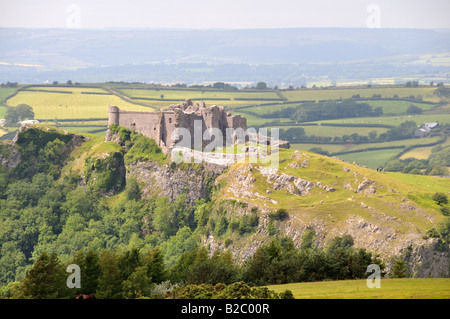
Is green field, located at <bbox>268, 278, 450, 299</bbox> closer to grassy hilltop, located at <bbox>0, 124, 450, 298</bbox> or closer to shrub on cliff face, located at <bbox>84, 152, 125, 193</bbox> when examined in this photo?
Result: grassy hilltop, located at <bbox>0, 124, 450, 298</bbox>

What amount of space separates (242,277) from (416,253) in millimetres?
18956

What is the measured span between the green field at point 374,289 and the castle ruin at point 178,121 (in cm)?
4344

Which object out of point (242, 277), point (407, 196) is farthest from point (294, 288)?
point (407, 196)

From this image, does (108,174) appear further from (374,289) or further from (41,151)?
(374,289)

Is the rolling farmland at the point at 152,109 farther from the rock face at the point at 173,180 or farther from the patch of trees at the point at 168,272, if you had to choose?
the patch of trees at the point at 168,272

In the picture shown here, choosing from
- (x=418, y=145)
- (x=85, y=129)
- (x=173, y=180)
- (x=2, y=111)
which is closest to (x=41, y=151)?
(x=173, y=180)

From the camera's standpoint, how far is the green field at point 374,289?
4738 cm

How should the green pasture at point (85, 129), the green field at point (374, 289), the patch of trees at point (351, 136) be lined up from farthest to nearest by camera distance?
1. the patch of trees at point (351, 136)
2. the green pasture at point (85, 129)
3. the green field at point (374, 289)

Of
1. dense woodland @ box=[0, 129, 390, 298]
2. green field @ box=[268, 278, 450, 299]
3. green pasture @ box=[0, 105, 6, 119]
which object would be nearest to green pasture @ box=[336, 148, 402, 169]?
dense woodland @ box=[0, 129, 390, 298]

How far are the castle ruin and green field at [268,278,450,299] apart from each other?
43440 mm

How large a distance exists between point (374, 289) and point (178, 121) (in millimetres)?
52205

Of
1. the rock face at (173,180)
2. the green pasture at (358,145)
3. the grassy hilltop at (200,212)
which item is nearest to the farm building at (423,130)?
the green pasture at (358,145)
